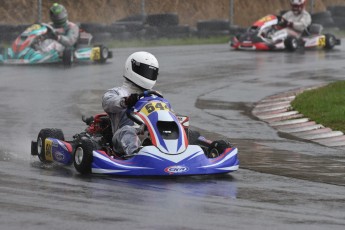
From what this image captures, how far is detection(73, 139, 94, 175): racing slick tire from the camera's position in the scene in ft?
31.4

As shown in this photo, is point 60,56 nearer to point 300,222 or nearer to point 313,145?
point 313,145

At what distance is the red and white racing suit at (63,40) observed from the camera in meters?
23.9

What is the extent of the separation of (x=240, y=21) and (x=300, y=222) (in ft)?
105

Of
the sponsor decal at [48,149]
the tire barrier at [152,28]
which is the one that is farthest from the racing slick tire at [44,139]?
the tire barrier at [152,28]

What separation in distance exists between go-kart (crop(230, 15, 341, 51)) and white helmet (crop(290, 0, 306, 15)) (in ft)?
1.72

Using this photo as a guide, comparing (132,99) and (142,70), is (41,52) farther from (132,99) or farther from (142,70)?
(132,99)

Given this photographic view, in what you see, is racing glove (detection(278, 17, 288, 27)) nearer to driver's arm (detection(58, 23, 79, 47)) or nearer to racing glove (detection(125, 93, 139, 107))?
driver's arm (detection(58, 23, 79, 47))

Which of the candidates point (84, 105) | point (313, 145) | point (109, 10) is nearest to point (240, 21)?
point (109, 10)

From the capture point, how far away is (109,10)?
34.9 metres

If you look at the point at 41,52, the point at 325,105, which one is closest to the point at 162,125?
the point at 325,105

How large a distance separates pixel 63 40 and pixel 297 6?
7.56 meters

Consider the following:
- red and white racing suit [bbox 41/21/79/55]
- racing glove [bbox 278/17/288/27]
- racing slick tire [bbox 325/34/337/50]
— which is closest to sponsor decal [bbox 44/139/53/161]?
red and white racing suit [bbox 41/21/79/55]

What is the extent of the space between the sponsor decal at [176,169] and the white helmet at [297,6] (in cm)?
1994

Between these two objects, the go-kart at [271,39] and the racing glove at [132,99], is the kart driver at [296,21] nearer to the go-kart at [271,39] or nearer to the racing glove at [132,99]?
the go-kart at [271,39]
